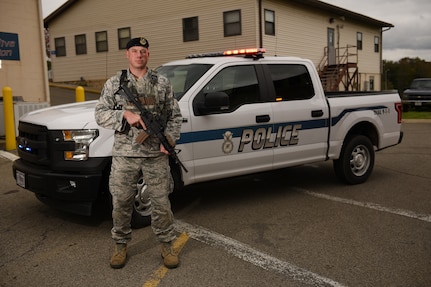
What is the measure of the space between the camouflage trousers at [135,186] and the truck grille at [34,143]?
1.13 meters

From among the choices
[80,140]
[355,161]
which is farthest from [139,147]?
[355,161]

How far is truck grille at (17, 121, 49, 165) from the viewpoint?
4.37 metres

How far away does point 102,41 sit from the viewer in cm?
2442

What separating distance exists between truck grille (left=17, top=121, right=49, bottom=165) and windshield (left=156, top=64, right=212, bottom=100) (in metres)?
1.44

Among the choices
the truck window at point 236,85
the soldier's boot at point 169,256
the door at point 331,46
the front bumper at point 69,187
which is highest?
the door at point 331,46

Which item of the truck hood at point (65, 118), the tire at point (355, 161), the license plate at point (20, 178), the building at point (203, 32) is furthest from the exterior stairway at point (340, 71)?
the license plate at point (20, 178)

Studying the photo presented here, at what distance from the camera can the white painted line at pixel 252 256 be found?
3469 mm

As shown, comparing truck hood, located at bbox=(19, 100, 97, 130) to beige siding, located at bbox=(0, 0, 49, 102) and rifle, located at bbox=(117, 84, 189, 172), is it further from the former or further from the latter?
beige siding, located at bbox=(0, 0, 49, 102)

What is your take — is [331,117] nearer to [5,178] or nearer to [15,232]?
[15,232]

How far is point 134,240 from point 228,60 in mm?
2348

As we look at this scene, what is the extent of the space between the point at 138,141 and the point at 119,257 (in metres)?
1.03

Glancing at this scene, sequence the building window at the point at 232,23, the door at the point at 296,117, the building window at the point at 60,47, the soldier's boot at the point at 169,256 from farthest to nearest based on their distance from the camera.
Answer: the building window at the point at 60,47 < the building window at the point at 232,23 < the door at the point at 296,117 < the soldier's boot at the point at 169,256

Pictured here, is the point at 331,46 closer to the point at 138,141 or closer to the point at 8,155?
the point at 8,155

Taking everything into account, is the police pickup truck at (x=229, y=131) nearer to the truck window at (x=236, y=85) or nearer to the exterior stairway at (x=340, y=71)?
the truck window at (x=236, y=85)
